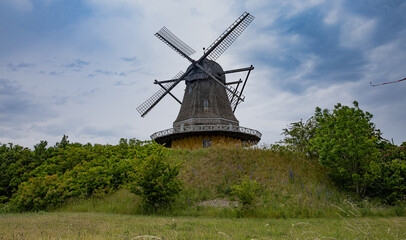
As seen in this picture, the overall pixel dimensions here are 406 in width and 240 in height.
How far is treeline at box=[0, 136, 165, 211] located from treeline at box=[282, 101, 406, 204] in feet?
32.8

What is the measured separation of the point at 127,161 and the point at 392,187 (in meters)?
14.0

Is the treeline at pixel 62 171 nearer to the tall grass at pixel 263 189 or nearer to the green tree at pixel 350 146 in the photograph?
the tall grass at pixel 263 189

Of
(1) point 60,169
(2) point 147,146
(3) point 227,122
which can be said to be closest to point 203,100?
(3) point 227,122

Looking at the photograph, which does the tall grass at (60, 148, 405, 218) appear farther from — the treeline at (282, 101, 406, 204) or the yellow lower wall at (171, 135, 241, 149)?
the yellow lower wall at (171, 135, 241, 149)

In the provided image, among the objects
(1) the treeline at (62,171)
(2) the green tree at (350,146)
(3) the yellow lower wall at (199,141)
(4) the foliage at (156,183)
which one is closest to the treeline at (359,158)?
(2) the green tree at (350,146)

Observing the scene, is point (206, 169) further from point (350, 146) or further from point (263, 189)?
point (350, 146)

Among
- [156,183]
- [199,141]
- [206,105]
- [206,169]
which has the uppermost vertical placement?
[206,105]

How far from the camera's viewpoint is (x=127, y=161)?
16625 millimetres

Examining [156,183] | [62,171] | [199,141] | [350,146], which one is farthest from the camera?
[199,141]

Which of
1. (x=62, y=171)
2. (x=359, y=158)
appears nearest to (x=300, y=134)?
(x=359, y=158)

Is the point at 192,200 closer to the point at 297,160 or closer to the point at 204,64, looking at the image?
the point at 297,160

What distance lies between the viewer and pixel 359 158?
47.5 ft

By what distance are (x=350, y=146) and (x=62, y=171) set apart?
666 inches

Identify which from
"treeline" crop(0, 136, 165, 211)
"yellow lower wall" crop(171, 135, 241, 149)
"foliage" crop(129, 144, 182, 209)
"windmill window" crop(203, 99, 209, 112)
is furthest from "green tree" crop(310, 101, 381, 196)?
"windmill window" crop(203, 99, 209, 112)
